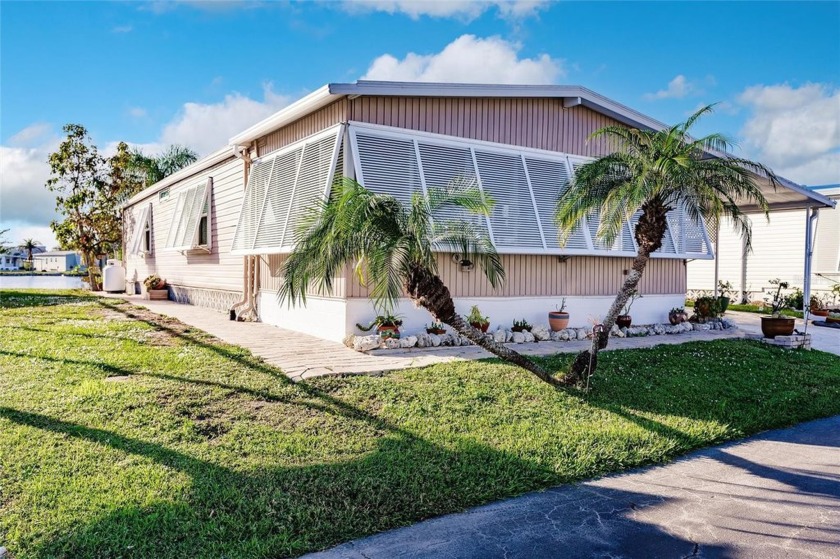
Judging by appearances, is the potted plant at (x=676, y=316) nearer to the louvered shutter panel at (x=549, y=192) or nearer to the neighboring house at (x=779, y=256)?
the louvered shutter panel at (x=549, y=192)

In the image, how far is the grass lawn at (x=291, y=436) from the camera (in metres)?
3.26

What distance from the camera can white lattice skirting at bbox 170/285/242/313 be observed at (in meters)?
12.1

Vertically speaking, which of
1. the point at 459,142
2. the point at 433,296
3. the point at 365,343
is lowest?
the point at 365,343

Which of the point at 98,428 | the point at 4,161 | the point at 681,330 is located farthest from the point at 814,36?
the point at 4,161

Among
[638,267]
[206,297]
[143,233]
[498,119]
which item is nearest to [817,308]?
[498,119]

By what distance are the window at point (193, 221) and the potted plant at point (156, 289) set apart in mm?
1804

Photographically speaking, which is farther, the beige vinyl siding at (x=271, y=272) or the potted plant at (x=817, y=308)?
the potted plant at (x=817, y=308)

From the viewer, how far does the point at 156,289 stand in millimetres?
16375

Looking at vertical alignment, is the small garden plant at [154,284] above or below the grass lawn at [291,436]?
above

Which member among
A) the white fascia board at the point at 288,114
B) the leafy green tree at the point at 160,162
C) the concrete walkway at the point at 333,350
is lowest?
the concrete walkway at the point at 333,350

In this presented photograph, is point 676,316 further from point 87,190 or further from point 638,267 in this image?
point 87,190

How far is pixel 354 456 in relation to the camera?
168 inches

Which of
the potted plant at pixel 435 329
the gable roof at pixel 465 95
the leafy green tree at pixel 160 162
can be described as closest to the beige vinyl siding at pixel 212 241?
the gable roof at pixel 465 95

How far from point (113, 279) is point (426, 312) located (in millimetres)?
15868
